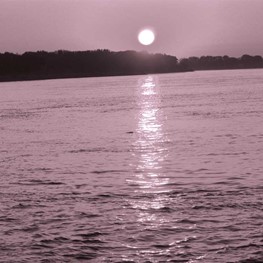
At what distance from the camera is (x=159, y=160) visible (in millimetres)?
28672

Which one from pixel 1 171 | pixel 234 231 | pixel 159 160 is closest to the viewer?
A: pixel 234 231

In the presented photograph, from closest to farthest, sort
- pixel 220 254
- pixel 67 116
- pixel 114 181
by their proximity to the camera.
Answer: pixel 220 254 < pixel 114 181 < pixel 67 116

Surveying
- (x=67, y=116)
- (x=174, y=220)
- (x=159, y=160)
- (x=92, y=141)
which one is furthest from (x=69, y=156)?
(x=67, y=116)

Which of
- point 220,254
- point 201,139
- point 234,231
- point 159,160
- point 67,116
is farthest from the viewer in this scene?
point 67,116

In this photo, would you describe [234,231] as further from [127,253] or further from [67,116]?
[67,116]

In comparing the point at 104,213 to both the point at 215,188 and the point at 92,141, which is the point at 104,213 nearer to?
the point at 215,188

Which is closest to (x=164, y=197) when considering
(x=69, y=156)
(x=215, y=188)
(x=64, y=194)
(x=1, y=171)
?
(x=215, y=188)

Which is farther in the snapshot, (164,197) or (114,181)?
(114,181)

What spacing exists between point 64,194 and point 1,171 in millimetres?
6182

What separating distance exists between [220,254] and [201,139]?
22.9 metres

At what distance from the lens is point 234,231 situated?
611 inches

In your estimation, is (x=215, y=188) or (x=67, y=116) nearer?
(x=215, y=188)

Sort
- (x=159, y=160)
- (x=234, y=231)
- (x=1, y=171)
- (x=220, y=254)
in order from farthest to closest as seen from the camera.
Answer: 1. (x=159, y=160)
2. (x=1, y=171)
3. (x=234, y=231)
4. (x=220, y=254)

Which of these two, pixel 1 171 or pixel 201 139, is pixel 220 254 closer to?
pixel 1 171
